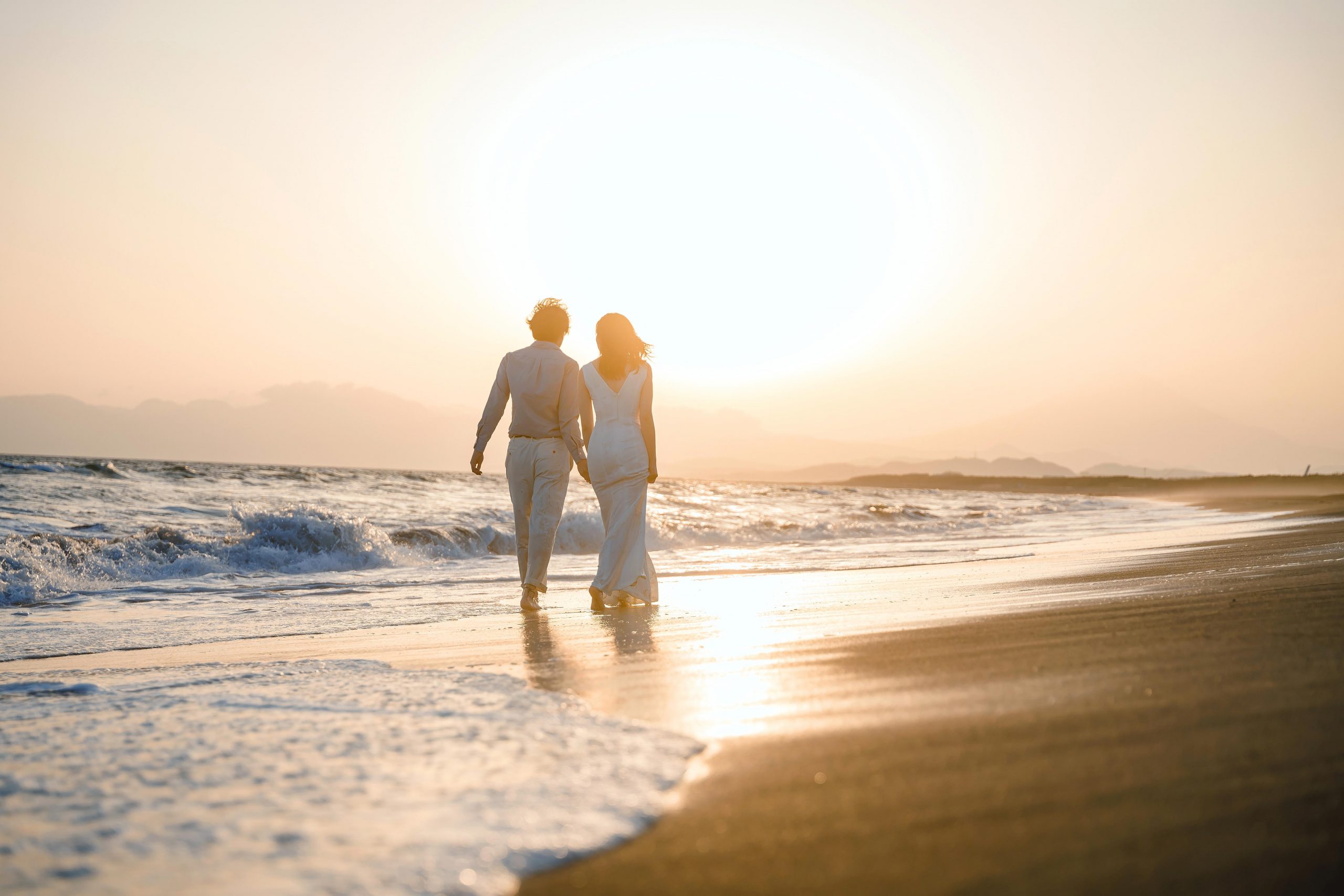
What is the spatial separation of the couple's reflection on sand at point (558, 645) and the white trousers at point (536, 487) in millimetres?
961

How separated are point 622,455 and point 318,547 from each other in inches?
292

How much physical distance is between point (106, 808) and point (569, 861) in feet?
3.62

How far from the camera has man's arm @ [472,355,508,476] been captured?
7.01 m

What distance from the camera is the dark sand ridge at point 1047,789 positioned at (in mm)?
1401

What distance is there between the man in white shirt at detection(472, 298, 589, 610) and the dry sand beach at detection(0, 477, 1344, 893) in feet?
6.43

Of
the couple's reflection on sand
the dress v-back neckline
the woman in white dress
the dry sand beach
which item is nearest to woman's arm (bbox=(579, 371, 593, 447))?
the woman in white dress

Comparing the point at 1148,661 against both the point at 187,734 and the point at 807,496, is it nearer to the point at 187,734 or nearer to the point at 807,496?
the point at 187,734

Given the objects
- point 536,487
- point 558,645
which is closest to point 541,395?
point 536,487

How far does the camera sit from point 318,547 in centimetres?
1230

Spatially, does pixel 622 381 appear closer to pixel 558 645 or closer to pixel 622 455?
pixel 622 455

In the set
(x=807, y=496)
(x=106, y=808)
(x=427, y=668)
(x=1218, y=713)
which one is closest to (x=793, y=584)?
(x=427, y=668)

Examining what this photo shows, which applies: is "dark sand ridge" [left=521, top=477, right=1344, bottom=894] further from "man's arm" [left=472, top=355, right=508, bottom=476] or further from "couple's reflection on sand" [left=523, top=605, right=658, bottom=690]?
"man's arm" [left=472, top=355, right=508, bottom=476]

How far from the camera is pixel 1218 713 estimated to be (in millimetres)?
2174

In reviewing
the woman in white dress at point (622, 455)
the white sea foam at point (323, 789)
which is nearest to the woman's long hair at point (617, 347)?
the woman in white dress at point (622, 455)
